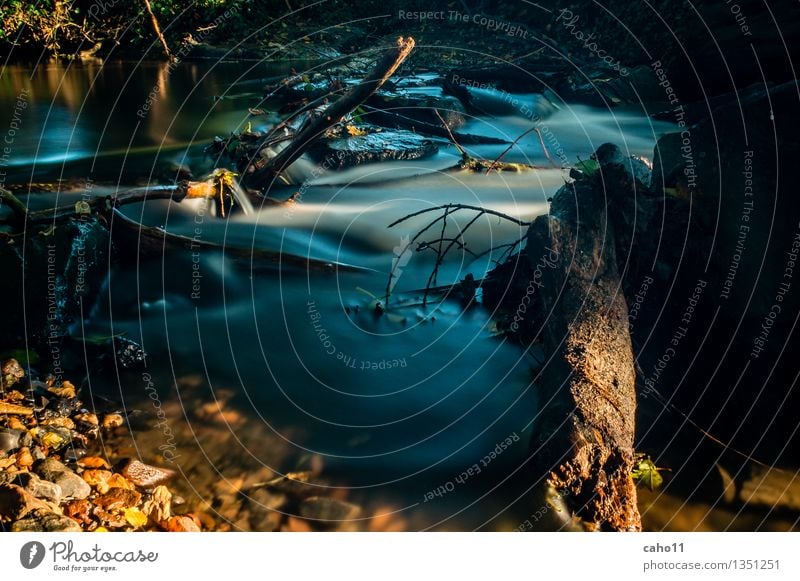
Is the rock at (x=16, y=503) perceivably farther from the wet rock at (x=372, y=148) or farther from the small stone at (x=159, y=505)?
the wet rock at (x=372, y=148)

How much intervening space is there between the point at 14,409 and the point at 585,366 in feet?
6.40

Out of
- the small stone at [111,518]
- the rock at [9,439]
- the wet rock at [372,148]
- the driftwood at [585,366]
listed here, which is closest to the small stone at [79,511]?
the small stone at [111,518]

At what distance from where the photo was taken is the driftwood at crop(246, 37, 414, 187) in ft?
11.4

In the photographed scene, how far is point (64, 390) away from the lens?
244 centimetres

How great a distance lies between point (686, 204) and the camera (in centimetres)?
292

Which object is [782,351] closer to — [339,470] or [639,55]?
[339,470]

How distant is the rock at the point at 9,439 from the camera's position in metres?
1.99

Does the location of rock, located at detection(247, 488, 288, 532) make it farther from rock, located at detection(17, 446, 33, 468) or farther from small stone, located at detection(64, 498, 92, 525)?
rock, located at detection(17, 446, 33, 468)

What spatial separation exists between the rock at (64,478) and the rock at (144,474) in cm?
19

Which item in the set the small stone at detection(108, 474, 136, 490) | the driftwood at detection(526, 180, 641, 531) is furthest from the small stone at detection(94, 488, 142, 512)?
the driftwood at detection(526, 180, 641, 531)

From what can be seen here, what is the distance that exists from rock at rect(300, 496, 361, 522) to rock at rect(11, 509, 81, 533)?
2.24 feet

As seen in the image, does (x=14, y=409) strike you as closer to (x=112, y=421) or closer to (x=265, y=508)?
(x=112, y=421)

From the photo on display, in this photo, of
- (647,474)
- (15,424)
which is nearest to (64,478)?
(15,424)
